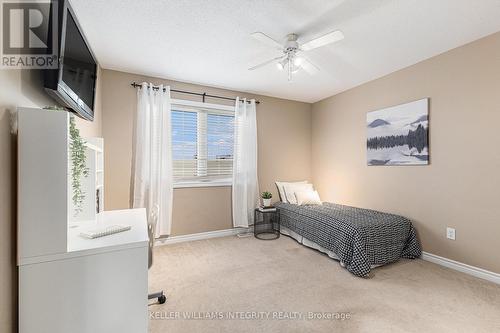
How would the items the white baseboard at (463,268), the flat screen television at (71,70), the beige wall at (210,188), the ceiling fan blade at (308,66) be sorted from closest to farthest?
the flat screen television at (71,70) → the white baseboard at (463,268) → the ceiling fan blade at (308,66) → the beige wall at (210,188)

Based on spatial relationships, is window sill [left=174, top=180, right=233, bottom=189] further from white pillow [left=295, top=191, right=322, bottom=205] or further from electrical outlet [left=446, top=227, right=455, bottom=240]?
electrical outlet [left=446, top=227, right=455, bottom=240]

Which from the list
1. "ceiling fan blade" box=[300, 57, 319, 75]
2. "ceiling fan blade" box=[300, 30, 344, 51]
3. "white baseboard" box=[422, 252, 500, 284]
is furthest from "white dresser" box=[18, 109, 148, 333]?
"white baseboard" box=[422, 252, 500, 284]

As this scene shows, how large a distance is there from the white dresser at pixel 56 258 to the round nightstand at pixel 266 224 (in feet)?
8.64

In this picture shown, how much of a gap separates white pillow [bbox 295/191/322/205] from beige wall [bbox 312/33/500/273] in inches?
28.2

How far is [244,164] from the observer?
12.4 ft

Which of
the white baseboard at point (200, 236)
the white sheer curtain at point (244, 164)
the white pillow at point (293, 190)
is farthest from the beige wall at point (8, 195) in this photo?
the white pillow at point (293, 190)

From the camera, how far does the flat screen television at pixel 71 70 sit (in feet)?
4.25

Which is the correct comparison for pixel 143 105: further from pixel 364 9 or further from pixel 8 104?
pixel 364 9

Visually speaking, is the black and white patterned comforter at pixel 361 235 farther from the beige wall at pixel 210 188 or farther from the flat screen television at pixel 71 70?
the flat screen television at pixel 71 70

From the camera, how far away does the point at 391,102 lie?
10.3ft

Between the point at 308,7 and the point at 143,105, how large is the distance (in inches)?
92.6

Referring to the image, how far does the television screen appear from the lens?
141 centimetres

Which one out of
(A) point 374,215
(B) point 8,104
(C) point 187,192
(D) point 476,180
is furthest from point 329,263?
(B) point 8,104

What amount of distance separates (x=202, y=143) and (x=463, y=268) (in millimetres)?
3544
